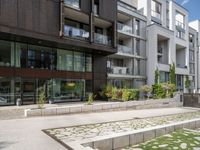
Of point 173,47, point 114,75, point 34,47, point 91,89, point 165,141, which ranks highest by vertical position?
point 173,47

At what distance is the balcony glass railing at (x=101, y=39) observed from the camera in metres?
20.7

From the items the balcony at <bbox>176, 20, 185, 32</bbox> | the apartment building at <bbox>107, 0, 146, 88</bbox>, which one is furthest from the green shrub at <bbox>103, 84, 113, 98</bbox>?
the balcony at <bbox>176, 20, 185, 32</bbox>

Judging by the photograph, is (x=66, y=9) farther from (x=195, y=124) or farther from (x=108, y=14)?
(x=195, y=124)

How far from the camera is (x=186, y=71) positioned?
39.1 m

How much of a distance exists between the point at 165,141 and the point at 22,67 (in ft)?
43.9

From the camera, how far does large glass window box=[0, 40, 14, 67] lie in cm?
1708

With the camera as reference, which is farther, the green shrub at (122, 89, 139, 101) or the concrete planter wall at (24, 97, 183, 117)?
the green shrub at (122, 89, 139, 101)

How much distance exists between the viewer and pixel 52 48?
20312mm

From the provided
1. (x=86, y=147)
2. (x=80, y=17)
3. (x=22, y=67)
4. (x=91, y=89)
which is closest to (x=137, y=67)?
(x=91, y=89)

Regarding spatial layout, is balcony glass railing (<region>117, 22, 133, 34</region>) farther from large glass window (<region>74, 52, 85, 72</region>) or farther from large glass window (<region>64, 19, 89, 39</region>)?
large glass window (<region>64, 19, 89, 39</region>)

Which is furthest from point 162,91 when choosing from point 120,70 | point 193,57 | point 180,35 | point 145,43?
point 193,57

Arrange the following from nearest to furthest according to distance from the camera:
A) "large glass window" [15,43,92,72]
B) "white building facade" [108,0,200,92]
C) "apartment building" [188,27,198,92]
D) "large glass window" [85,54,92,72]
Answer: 1. "large glass window" [15,43,92,72]
2. "large glass window" [85,54,92,72]
3. "white building facade" [108,0,200,92]
4. "apartment building" [188,27,198,92]

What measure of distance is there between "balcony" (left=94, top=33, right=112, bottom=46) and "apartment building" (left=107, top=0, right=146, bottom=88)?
6420 millimetres

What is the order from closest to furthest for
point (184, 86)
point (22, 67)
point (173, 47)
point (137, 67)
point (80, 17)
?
1. point (22, 67)
2. point (80, 17)
3. point (137, 67)
4. point (173, 47)
5. point (184, 86)
